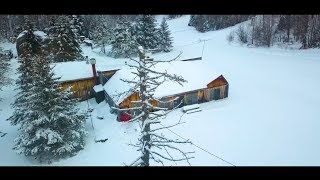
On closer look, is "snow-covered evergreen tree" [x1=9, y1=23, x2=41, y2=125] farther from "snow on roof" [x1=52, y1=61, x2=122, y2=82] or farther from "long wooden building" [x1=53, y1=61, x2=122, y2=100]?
"long wooden building" [x1=53, y1=61, x2=122, y2=100]

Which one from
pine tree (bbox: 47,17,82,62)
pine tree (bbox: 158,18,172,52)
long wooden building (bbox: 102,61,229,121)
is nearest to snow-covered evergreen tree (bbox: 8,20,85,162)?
long wooden building (bbox: 102,61,229,121)

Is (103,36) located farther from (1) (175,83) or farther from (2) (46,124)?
(2) (46,124)

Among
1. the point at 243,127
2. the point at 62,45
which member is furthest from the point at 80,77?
the point at 243,127

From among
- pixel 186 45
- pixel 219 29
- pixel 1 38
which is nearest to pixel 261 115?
pixel 186 45

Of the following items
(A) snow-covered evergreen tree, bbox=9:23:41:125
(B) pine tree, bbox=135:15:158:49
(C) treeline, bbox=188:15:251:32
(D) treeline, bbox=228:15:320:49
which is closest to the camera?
(A) snow-covered evergreen tree, bbox=9:23:41:125

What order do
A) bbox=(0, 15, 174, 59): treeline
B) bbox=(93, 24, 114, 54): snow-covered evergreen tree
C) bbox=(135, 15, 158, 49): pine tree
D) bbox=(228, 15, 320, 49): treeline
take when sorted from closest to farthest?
1. bbox=(0, 15, 174, 59): treeline
2. bbox=(228, 15, 320, 49): treeline
3. bbox=(135, 15, 158, 49): pine tree
4. bbox=(93, 24, 114, 54): snow-covered evergreen tree

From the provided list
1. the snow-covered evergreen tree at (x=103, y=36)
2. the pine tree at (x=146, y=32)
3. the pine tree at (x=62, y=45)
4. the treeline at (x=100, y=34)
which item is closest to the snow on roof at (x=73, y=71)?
the treeline at (x=100, y=34)

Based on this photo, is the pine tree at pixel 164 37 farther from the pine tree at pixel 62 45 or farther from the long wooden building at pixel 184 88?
the long wooden building at pixel 184 88
